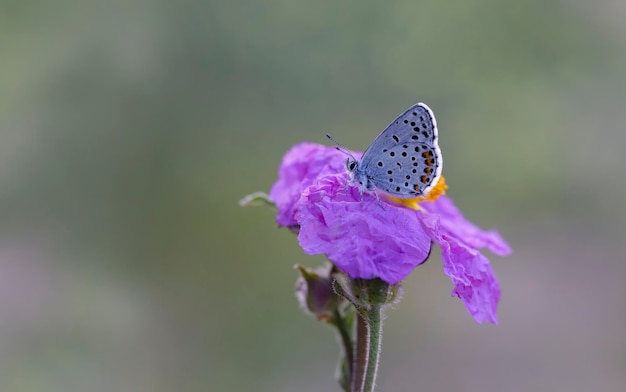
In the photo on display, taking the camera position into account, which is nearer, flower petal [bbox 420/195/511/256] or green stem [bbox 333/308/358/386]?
green stem [bbox 333/308/358/386]

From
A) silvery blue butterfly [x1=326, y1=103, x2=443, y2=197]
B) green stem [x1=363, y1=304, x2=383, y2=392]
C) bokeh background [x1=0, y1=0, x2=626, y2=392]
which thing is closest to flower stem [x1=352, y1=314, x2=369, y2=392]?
green stem [x1=363, y1=304, x2=383, y2=392]

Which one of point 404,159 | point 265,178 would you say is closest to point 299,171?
point 404,159

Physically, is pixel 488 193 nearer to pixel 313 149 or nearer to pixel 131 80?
pixel 131 80

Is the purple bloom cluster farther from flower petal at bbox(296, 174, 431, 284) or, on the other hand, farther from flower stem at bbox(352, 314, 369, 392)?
flower stem at bbox(352, 314, 369, 392)

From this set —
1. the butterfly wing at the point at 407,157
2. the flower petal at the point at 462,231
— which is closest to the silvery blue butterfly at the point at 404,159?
the butterfly wing at the point at 407,157

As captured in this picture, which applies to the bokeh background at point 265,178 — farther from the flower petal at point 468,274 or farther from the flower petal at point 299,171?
the flower petal at point 468,274

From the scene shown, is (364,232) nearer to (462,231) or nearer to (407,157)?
(407,157)
